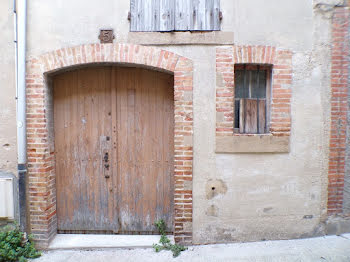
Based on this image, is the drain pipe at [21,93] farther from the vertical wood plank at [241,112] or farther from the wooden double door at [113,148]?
the vertical wood plank at [241,112]

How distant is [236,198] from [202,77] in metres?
1.83

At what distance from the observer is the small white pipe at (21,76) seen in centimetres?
332

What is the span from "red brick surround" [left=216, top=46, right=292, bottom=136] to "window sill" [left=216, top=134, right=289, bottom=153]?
86mm

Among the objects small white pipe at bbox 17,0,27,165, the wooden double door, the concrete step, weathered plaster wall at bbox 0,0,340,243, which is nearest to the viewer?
small white pipe at bbox 17,0,27,165

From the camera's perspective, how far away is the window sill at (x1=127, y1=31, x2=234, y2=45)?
3.44 m

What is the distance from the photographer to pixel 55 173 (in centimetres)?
381

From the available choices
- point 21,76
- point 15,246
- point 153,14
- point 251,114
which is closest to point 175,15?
point 153,14

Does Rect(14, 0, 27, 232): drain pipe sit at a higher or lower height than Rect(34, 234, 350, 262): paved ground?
higher

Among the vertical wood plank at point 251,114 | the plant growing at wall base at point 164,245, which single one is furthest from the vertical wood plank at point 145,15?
the plant growing at wall base at point 164,245

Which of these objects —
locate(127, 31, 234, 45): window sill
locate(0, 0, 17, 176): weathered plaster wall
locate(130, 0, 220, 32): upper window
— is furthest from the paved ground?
locate(130, 0, 220, 32): upper window

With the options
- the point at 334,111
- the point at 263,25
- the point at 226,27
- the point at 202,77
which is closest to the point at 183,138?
the point at 202,77

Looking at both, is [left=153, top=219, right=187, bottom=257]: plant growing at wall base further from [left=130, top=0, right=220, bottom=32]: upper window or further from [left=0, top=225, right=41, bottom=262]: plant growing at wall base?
[left=130, top=0, right=220, bottom=32]: upper window

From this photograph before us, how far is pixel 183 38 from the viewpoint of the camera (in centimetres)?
344

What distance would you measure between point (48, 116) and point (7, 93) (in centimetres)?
62
